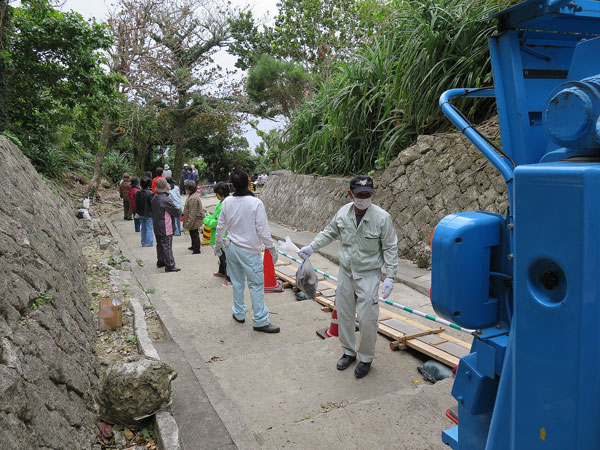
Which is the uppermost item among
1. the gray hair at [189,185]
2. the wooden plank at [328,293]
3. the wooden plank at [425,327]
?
the gray hair at [189,185]

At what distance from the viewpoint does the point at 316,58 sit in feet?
74.7

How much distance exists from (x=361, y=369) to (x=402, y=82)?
20.7ft

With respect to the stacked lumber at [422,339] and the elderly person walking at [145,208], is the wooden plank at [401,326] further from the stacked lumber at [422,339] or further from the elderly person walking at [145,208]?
the elderly person walking at [145,208]

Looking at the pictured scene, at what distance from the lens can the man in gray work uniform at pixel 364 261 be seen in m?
4.07

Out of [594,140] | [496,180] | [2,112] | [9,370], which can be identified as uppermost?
[2,112]

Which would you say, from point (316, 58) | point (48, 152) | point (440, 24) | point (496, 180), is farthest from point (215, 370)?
point (316, 58)

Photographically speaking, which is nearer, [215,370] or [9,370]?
[9,370]

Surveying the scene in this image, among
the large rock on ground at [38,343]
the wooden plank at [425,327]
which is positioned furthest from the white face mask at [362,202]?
the large rock on ground at [38,343]

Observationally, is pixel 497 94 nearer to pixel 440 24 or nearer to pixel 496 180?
pixel 496 180

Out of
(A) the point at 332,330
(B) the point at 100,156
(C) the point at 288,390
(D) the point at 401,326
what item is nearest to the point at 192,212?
(A) the point at 332,330

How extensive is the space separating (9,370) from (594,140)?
2.81 m

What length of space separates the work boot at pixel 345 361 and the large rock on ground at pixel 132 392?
5.45 ft

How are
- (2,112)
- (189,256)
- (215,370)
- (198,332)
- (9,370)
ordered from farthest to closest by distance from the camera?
1. (2,112)
2. (189,256)
3. (198,332)
4. (215,370)
5. (9,370)

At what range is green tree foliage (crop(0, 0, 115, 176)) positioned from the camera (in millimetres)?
10453
